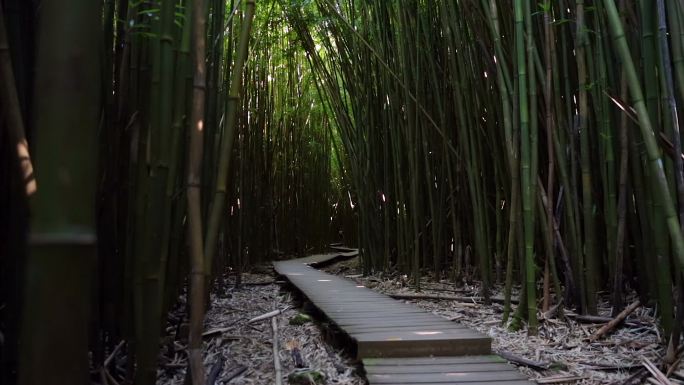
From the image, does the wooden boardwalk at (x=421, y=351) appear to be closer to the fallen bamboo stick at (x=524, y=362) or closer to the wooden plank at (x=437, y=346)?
the wooden plank at (x=437, y=346)

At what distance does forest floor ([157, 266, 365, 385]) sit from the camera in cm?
164

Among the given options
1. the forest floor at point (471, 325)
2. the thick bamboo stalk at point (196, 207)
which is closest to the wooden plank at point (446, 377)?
the forest floor at point (471, 325)

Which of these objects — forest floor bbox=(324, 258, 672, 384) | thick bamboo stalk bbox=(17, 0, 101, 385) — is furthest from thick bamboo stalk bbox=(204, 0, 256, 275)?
forest floor bbox=(324, 258, 672, 384)

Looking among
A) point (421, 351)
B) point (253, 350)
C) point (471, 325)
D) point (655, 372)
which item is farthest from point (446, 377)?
point (471, 325)

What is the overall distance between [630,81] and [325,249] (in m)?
7.11

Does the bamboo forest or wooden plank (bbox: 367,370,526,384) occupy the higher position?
the bamboo forest

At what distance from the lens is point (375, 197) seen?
14.0 feet

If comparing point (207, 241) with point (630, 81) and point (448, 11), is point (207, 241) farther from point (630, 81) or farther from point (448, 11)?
point (448, 11)

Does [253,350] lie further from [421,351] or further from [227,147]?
[227,147]

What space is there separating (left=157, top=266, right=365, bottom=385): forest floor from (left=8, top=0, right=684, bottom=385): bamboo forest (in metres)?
0.01

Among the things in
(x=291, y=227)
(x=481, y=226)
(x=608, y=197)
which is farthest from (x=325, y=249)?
(x=608, y=197)

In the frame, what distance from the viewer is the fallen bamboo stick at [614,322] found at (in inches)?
75.5

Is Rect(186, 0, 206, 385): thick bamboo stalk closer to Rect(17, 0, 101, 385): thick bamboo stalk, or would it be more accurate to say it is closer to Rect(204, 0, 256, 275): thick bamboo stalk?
Rect(204, 0, 256, 275): thick bamboo stalk

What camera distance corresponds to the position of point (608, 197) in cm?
209
